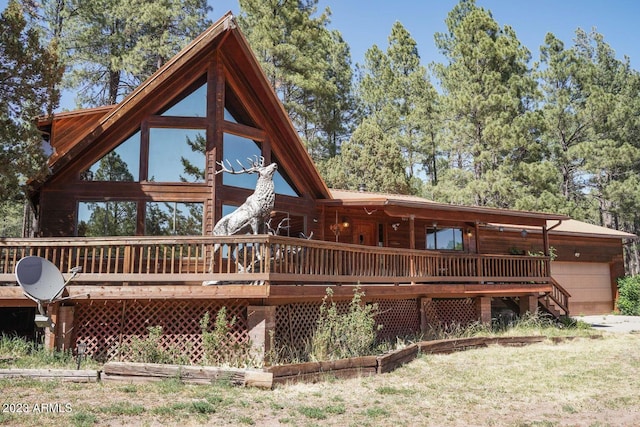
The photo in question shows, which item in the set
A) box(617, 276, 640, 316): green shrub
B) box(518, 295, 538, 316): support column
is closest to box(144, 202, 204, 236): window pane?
box(518, 295, 538, 316): support column

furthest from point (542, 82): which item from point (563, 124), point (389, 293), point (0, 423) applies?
point (0, 423)

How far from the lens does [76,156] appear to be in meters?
13.4

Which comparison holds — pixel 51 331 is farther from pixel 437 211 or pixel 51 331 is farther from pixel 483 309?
pixel 483 309

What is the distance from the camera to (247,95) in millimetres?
15203

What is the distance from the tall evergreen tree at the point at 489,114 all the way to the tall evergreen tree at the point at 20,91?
23.6 m

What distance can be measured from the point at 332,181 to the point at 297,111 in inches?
178

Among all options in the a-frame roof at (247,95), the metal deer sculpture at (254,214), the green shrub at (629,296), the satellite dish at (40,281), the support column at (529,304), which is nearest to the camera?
the satellite dish at (40,281)

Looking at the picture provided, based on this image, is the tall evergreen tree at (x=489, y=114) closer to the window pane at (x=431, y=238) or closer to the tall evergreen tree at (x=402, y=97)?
the tall evergreen tree at (x=402, y=97)

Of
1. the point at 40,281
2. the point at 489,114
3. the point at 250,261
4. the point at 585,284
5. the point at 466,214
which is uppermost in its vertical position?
the point at 489,114

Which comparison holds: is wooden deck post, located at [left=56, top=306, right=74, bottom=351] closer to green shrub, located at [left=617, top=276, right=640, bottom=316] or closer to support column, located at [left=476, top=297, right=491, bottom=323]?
support column, located at [left=476, top=297, right=491, bottom=323]

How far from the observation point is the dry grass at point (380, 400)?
701 cm

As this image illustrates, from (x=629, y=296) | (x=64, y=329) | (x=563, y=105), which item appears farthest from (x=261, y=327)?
(x=563, y=105)

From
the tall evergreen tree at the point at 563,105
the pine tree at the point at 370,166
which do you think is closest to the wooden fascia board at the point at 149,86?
the pine tree at the point at 370,166

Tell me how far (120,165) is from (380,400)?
30.0 feet
